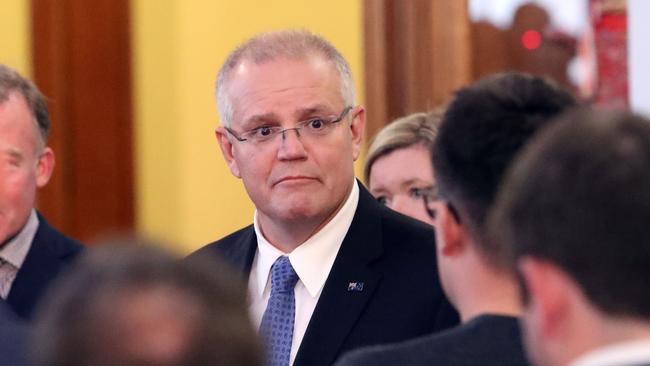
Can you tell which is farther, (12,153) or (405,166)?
(405,166)

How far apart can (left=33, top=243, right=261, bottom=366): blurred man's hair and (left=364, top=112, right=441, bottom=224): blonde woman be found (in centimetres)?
226

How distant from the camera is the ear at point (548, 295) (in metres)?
1.28

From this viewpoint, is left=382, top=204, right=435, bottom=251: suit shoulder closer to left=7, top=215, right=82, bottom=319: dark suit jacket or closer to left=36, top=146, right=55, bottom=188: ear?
left=7, top=215, right=82, bottom=319: dark suit jacket

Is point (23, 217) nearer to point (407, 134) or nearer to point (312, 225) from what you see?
point (312, 225)

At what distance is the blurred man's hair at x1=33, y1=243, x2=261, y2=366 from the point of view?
1007 millimetres

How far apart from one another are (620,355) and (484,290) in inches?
20.5

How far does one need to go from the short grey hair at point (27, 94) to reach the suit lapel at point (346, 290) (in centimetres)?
98

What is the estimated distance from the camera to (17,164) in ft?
10.3

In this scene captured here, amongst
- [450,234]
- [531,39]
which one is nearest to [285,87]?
[450,234]

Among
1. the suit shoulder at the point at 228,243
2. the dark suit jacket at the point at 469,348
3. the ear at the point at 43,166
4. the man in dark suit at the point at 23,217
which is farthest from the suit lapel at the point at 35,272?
the dark suit jacket at the point at 469,348

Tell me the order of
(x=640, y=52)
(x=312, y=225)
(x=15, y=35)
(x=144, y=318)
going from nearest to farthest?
(x=144, y=318), (x=312, y=225), (x=640, y=52), (x=15, y=35)

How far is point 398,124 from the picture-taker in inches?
134

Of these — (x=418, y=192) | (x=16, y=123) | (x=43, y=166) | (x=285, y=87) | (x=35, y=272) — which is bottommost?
(x=35, y=272)

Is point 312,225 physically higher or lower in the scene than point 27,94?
lower
